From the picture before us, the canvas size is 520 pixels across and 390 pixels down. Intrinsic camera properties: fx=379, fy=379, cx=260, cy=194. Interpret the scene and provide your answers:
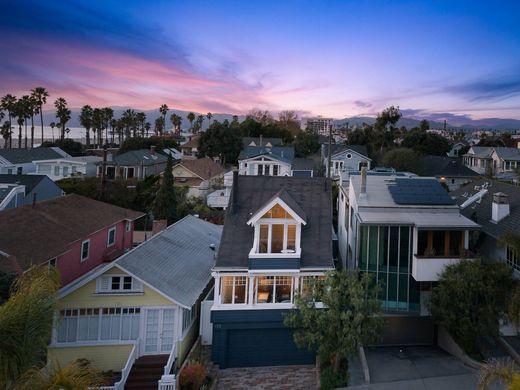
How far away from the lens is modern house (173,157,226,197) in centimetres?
4797

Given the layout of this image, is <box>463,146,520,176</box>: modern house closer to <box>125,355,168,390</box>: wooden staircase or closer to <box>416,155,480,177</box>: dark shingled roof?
<box>416,155,480,177</box>: dark shingled roof

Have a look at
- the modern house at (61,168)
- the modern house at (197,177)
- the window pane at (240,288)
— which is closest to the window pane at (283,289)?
the window pane at (240,288)

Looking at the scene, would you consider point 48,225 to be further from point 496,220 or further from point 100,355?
point 496,220

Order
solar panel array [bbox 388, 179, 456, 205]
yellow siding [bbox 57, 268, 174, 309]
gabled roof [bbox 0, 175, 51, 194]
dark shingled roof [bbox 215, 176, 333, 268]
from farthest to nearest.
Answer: gabled roof [bbox 0, 175, 51, 194], solar panel array [bbox 388, 179, 456, 205], dark shingled roof [bbox 215, 176, 333, 268], yellow siding [bbox 57, 268, 174, 309]

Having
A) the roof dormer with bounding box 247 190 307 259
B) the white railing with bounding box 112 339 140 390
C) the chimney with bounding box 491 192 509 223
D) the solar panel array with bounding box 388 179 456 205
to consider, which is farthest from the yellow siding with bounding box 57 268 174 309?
the chimney with bounding box 491 192 509 223

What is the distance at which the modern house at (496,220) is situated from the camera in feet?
61.6

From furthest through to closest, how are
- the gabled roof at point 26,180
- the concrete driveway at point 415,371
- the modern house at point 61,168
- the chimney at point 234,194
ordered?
the modern house at point 61,168, the gabled roof at point 26,180, the chimney at point 234,194, the concrete driveway at point 415,371

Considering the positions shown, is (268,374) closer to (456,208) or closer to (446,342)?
(446,342)

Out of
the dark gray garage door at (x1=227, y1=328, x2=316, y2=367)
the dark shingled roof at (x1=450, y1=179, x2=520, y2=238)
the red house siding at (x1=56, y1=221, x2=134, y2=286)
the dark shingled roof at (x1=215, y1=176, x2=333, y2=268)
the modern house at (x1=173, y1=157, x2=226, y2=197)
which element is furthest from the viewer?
the modern house at (x1=173, y1=157, x2=226, y2=197)

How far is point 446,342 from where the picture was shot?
61.2 ft

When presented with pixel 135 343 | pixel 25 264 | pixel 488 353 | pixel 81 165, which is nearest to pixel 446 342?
pixel 488 353

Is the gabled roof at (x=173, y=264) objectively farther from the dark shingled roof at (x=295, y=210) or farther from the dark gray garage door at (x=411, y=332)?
the dark gray garage door at (x=411, y=332)

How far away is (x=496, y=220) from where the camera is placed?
20.4 m

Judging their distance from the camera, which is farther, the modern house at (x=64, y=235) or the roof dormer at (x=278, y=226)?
the modern house at (x=64, y=235)
